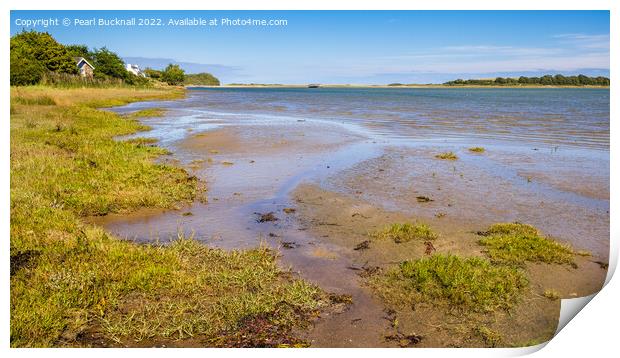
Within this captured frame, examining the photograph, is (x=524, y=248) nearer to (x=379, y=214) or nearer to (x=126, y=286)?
(x=379, y=214)

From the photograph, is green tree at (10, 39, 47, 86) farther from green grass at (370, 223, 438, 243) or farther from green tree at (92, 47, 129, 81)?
green tree at (92, 47, 129, 81)

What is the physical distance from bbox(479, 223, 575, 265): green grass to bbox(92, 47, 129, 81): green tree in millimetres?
99976

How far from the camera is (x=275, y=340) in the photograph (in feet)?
19.4

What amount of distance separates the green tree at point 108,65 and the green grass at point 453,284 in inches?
3957

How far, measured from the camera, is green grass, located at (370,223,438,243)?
9.70m

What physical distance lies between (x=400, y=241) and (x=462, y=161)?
11013 millimetres

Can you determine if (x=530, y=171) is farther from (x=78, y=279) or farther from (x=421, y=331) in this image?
(x=78, y=279)

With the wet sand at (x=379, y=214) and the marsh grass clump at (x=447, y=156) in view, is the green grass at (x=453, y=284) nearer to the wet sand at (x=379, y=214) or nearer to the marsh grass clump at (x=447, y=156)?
the wet sand at (x=379, y=214)

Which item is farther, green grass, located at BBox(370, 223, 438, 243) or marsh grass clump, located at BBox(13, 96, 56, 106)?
marsh grass clump, located at BBox(13, 96, 56, 106)

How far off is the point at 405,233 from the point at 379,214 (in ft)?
6.03

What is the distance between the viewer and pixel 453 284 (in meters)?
7.20

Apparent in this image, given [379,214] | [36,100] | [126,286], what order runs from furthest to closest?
[36,100] < [379,214] < [126,286]

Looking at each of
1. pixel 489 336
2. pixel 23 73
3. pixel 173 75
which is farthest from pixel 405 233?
pixel 173 75

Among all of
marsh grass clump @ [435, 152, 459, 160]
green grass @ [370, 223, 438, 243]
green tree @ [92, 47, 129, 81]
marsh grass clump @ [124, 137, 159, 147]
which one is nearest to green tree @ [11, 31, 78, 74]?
green tree @ [92, 47, 129, 81]
